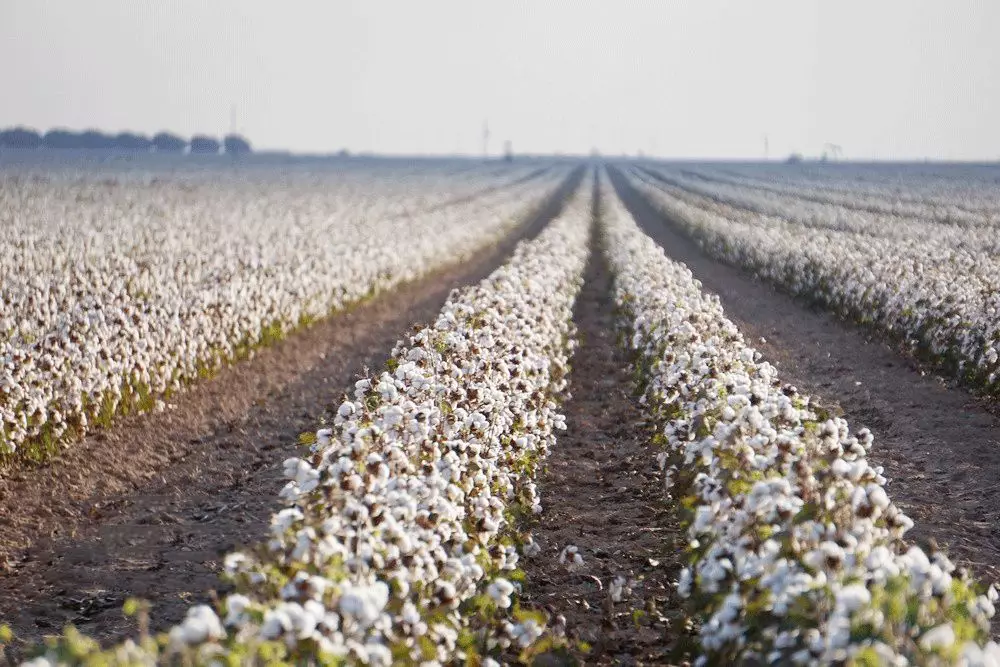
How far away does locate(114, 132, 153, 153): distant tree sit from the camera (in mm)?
161000

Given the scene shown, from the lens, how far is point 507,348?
10.2 meters

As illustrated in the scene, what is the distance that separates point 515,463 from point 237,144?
6673 inches

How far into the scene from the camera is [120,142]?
161250 millimetres

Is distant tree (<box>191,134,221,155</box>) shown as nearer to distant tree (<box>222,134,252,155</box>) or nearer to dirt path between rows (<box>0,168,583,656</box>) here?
distant tree (<box>222,134,252,155</box>)

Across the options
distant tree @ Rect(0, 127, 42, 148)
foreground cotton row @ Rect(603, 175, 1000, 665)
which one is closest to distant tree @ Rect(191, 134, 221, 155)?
distant tree @ Rect(0, 127, 42, 148)

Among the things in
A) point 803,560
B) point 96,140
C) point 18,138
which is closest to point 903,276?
point 803,560

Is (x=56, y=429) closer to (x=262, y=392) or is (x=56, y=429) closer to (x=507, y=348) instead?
(x=262, y=392)

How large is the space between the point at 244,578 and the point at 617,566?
444cm

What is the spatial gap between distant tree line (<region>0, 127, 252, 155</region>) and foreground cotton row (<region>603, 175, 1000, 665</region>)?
155 meters

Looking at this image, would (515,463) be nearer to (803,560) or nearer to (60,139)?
(803,560)

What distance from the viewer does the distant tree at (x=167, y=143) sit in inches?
6609

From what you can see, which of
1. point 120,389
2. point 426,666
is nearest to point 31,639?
point 426,666

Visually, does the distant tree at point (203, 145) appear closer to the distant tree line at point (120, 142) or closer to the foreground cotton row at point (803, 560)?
the distant tree line at point (120, 142)

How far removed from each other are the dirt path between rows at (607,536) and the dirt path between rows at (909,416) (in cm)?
235
